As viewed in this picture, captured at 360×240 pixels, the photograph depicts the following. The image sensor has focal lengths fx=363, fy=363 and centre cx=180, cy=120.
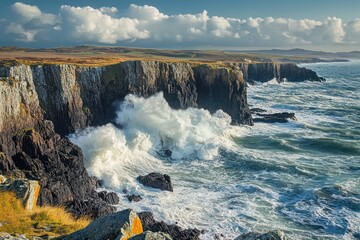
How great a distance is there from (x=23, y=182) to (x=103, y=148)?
19974 millimetres

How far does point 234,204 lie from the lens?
27062mm

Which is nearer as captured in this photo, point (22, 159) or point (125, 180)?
point (22, 159)

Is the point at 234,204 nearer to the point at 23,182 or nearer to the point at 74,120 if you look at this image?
the point at 23,182

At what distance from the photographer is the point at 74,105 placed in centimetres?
3756

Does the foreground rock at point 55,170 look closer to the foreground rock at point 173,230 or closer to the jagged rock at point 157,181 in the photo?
the foreground rock at point 173,230

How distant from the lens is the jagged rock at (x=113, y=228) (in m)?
9.66

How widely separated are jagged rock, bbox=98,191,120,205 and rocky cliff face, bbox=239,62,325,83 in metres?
101

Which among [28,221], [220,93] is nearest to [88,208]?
[28,221]

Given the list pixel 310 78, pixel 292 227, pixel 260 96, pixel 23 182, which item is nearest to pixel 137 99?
pixel 292 227

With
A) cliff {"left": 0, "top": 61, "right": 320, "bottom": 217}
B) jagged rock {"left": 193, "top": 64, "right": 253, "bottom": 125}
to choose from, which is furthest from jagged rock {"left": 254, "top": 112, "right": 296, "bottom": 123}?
cliff {"left": 0, "top": 61, "right": 320, "bottom": 217}

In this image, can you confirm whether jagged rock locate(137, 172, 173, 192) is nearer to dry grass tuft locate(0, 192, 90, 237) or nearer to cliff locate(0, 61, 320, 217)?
cliff locate(0, 61, 320, 217)

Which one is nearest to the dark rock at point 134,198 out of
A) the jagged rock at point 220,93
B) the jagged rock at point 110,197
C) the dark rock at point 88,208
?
the jagged rock at point 110,197

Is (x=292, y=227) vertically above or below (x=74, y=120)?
below

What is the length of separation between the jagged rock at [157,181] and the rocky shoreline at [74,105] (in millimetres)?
389
